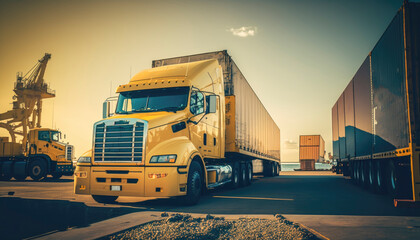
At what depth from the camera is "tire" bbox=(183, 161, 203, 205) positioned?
856cm

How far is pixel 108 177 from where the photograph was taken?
27.4ft

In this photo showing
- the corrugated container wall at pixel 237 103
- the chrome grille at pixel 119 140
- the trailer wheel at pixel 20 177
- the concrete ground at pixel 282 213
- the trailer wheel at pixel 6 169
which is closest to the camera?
the concrete ground at pixel 282 213

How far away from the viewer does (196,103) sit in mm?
9680

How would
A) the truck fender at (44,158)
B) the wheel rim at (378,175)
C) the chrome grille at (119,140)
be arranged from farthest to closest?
the truck fender at (44,158) < the wheel rim at (378,175) < the chrome grille at (119,140)

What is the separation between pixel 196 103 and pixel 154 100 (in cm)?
118

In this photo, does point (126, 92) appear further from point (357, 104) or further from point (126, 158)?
point (357, 104)

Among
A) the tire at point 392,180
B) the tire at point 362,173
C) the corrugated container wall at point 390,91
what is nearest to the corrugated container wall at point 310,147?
the tire at point 362,173

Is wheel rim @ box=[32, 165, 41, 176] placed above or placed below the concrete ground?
above

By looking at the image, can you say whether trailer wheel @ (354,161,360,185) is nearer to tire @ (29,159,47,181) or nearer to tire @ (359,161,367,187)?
tire @ (359,161,367,187)

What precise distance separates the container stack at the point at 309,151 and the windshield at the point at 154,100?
1497 inches

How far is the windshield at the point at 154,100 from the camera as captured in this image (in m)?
9.37

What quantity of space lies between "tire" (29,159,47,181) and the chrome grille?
14095 mm

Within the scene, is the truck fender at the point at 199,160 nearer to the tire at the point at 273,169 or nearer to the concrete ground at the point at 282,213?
the concrete ground at the point at 282,213

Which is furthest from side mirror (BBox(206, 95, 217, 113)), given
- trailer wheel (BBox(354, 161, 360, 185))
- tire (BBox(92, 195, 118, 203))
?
trailer wheel (BBox(354, 161, 360, 185))
